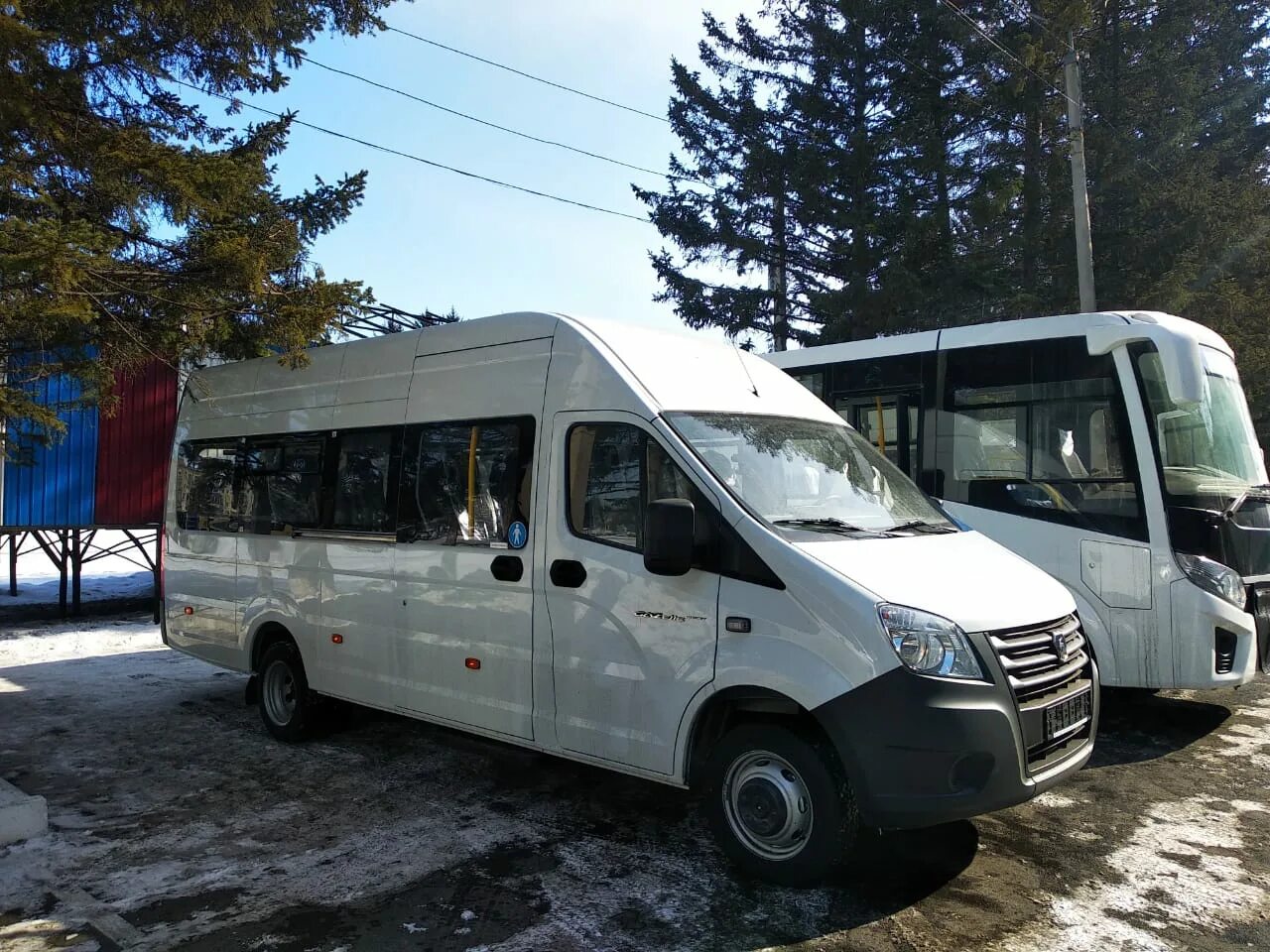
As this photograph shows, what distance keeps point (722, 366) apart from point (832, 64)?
1841 cm

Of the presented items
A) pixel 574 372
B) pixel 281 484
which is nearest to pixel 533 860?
pixel 574 372

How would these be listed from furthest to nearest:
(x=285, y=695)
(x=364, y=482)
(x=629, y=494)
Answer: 1. (x=285, y=695)
2. (x=364, y=482)
3. (x=629, y=494)

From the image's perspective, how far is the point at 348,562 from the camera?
5.98m

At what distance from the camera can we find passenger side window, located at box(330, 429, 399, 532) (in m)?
5.84

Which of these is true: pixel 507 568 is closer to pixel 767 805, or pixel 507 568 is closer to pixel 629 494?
pixel 629 494

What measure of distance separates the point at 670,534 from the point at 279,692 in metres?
4.14

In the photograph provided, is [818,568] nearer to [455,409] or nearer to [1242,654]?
[455,409]

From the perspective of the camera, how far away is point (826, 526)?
4215 mm

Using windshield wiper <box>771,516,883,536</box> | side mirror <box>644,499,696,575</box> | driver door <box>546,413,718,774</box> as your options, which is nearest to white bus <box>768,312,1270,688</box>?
windshield wiper <box>771,516,883,536</box>

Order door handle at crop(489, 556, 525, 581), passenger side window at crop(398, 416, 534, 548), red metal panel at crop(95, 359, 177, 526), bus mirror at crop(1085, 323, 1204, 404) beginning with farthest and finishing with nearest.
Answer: red metal panel at crop(95, 359, 177, 526) → bus mirror at crop(1085, 323, 1204, 404) → passenger side window at crop(398, 416, 534, 548) → door handle at crop(489, 556, 525, 581)

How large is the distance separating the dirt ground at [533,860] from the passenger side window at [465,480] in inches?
62.0

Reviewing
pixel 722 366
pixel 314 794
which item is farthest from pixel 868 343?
pixel 314 794

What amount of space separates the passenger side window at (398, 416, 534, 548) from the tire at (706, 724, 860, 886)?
172cm

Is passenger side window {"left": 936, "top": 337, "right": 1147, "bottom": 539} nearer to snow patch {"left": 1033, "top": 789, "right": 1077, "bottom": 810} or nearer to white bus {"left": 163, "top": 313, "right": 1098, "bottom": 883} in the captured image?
snow patch {"left": 1033, "top": 789, "right": 1077, "bottom": 810}
